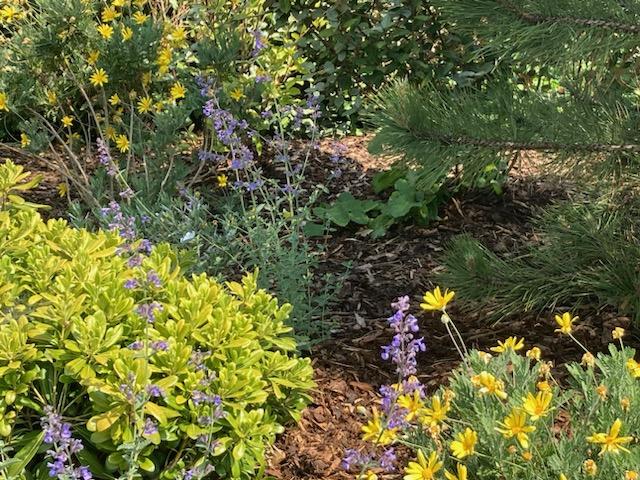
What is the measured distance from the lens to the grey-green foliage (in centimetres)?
294

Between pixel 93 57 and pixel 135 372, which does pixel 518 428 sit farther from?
pixel 93 57

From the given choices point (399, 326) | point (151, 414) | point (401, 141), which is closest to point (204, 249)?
point (401, 141)

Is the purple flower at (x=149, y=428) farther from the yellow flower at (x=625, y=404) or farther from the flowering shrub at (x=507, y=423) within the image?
the yellow flower at (x=625, y=404)

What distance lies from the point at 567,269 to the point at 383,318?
2.54 ft

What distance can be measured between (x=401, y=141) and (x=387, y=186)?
1702 mm

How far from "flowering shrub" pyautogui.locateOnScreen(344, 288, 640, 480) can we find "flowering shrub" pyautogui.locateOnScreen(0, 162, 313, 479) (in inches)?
16.4

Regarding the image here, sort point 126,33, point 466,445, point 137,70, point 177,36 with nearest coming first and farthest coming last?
point 466,445, point 126,33, point 177,36, point 137,70

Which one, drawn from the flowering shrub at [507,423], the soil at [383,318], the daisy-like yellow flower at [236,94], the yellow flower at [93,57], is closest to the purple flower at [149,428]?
the flowering shrub at [507,423]

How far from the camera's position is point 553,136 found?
2.51m

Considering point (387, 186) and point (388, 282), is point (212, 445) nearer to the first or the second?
point (388, 282)

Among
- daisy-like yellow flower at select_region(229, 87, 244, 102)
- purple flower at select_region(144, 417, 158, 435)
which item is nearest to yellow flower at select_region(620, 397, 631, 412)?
purple flower at select_region(144, 417, 158, 435)

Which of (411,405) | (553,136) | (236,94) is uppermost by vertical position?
(553,136)

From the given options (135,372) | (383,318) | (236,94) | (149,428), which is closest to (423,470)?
(149,428)

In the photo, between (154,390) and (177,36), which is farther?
(177,36)
